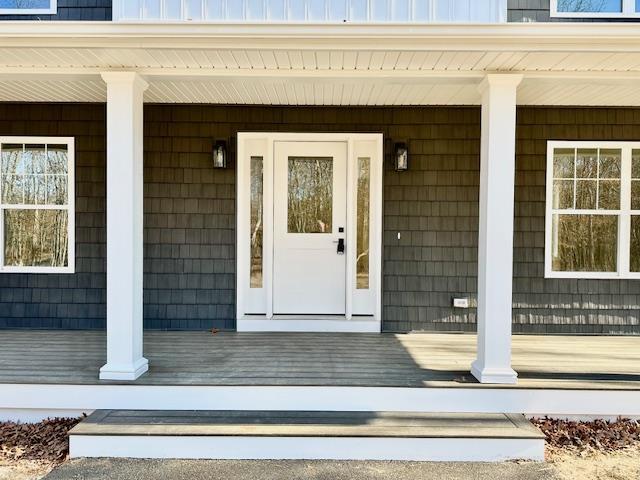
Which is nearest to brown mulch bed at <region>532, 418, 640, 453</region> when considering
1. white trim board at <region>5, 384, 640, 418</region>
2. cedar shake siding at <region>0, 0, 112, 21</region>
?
white trim board at <region>5, 384, 640, 418</region>

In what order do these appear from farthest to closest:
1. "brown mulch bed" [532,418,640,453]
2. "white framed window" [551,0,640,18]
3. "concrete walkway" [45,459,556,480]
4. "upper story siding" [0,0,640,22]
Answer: "upper story siding" [0,0,640,22] → "white framed window" [551,0,640,18] → "brown mulch bed" [532,418,640,453] → "concrete walkway" [45,459,556,480]

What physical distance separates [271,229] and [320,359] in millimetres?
1604

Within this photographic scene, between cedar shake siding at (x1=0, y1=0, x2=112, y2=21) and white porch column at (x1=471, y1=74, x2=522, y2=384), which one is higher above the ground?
cedar shake siding at (x1=0, y1=0, x2=112, y2=21)

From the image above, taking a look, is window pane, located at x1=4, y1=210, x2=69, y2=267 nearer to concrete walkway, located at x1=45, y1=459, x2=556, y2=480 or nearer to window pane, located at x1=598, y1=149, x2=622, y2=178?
concrete walkway, located at x1=45, y1=459, x2=556, y2=480

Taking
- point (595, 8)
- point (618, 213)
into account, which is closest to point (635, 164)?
point (618, 213)

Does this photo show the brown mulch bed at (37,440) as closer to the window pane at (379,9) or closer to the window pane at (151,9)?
the window pane at (151,9)

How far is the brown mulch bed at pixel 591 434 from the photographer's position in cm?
338

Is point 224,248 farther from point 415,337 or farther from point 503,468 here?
point 503,468

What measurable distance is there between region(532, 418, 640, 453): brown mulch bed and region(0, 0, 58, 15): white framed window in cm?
505

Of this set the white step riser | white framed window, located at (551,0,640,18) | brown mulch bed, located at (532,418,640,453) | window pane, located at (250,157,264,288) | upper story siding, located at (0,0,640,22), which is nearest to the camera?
the white step riser

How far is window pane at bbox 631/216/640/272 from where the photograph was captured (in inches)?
204

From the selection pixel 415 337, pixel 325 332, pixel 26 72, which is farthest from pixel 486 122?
pixel 26 72

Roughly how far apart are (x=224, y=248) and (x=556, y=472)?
346cm

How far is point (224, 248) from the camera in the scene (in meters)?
5.22
